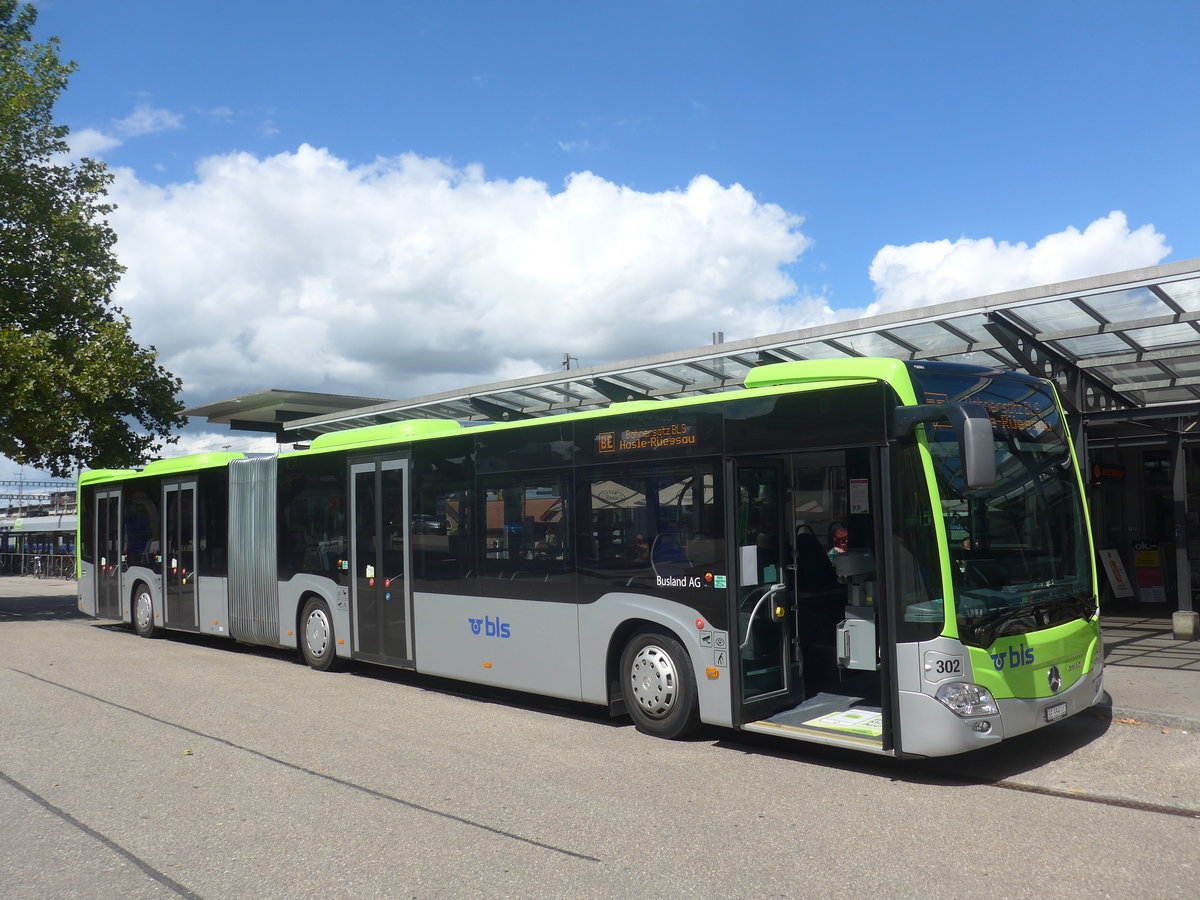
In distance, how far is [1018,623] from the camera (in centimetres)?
666

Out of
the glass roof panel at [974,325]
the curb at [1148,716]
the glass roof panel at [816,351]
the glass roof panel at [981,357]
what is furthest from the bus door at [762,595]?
the glass roof panel at [981,357]

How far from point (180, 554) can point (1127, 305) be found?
13.6 m

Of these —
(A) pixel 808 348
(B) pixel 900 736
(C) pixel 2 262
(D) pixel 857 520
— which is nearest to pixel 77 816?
(B) pixel 900 736

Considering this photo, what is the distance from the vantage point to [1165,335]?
10859 mm

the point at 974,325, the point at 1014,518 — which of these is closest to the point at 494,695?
the point at 1014,518

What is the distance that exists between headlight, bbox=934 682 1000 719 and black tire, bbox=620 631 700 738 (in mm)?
2083

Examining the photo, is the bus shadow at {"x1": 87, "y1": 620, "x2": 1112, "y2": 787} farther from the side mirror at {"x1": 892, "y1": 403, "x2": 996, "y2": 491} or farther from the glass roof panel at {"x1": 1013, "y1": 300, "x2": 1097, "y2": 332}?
the glass roof panel at {"x1": 1013, "y1": 300, "x2": 1097, "y2": 332}

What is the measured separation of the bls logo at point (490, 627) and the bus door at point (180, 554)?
732 centimetres

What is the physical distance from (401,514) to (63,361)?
12.8m

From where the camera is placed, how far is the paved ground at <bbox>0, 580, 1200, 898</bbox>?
15.8 ft

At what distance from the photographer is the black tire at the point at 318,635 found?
40.0 ft

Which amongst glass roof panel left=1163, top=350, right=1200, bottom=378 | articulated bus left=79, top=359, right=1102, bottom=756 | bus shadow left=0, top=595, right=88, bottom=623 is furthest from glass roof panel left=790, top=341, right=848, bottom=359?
bus shadow left=0, top=595, right=88, bottom=623

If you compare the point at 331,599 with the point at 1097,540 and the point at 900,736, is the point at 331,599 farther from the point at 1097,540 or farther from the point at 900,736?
the point at 1097,540

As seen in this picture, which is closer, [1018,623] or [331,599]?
[1018,623]
